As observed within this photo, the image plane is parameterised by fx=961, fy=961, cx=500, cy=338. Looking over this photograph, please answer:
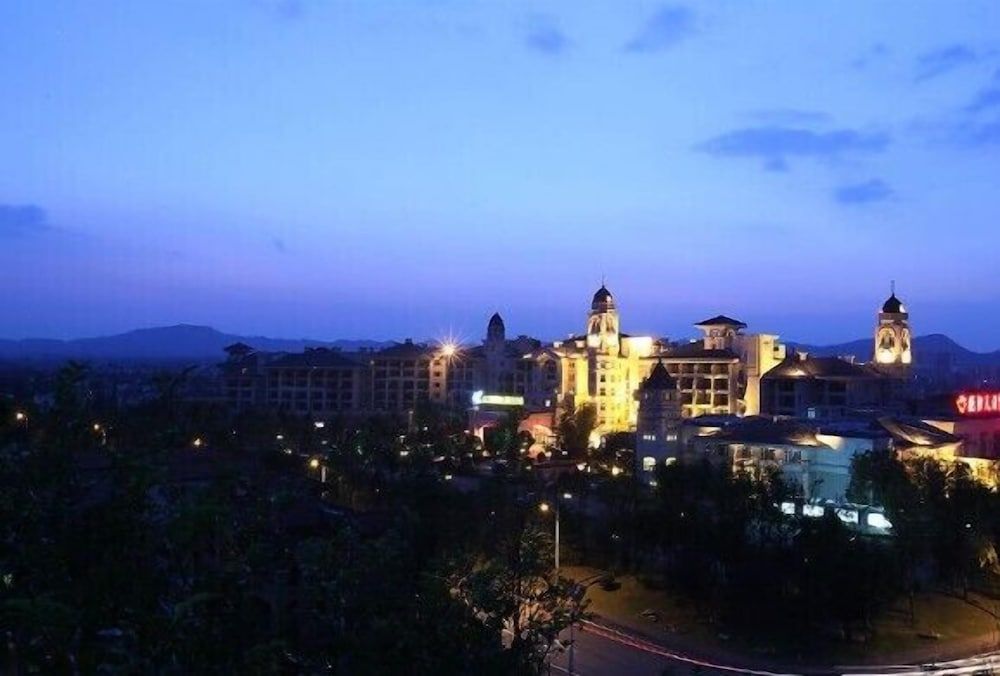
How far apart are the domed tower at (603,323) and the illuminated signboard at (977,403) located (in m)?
18.7

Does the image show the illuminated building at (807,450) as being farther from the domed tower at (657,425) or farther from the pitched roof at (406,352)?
the pitched roof at (406,352)

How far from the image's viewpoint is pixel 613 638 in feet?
62.1

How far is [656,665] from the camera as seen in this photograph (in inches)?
687

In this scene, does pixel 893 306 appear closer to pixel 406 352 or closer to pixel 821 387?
pixel 821 387

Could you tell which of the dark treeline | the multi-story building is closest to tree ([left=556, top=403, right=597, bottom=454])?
the multi-story building

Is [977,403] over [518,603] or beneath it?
over

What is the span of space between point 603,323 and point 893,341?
1460 cm

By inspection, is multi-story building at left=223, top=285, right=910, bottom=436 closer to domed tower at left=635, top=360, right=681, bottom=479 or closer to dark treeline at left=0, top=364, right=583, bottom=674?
domed tower at left=635, top=360, right=681, bottom=479

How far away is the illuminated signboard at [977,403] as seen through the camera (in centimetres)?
3669

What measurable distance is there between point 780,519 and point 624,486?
6413 mm

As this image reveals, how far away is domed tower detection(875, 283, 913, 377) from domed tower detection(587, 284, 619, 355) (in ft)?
43.2

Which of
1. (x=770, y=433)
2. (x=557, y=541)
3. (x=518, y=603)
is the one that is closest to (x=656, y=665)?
(x=557, y=541)

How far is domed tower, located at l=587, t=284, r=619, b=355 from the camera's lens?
51.9 m

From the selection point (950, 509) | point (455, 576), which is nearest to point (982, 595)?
point (950, 509)
